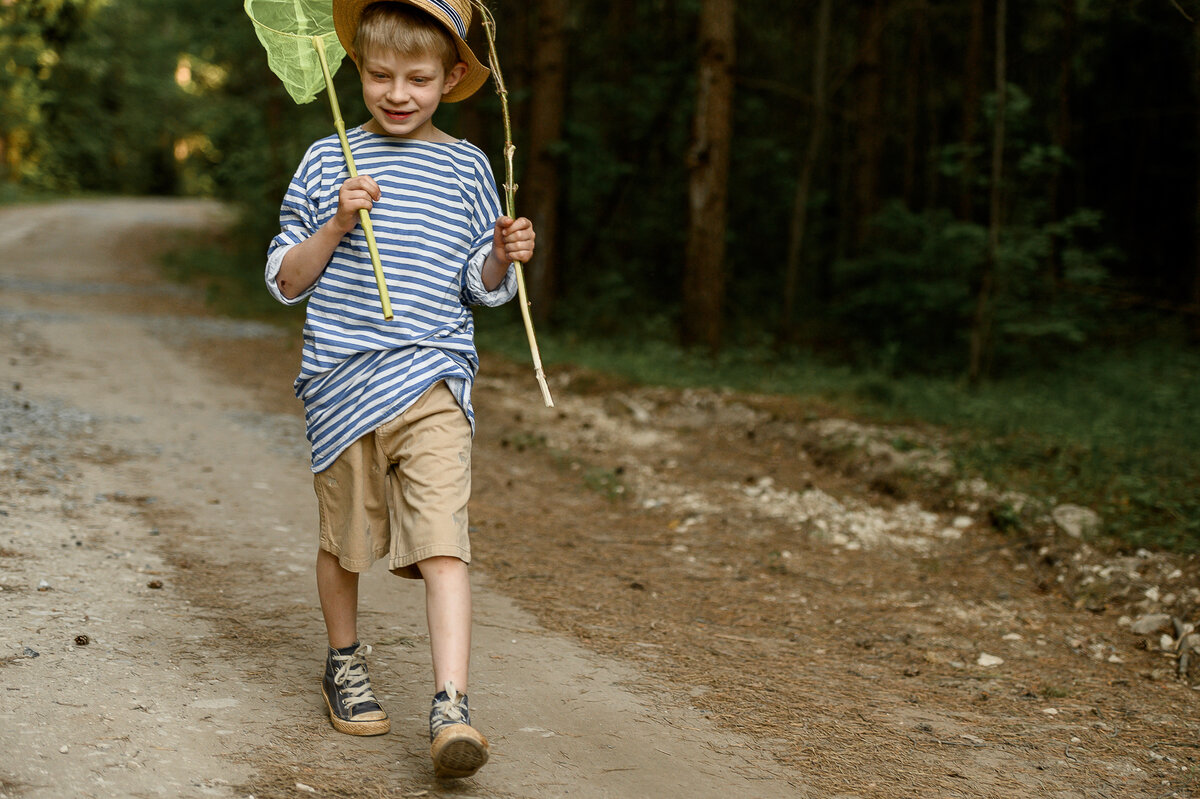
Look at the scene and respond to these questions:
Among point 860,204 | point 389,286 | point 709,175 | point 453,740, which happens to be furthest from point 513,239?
point 860,204

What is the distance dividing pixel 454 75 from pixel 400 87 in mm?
230

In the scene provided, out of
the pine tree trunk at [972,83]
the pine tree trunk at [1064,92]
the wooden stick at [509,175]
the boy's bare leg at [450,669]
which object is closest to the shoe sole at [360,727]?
the boy's bare leg at [450,669]

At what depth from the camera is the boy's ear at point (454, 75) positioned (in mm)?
3000

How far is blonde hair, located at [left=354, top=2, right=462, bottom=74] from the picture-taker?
9.27 feet

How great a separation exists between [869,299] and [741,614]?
35.1ft

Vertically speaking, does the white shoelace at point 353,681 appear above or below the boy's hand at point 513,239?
below

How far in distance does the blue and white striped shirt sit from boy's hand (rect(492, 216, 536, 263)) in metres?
0.12

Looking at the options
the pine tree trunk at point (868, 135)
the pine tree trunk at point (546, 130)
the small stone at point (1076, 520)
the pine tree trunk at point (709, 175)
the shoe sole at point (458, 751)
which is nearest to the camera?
the shoe sole at point (458, 751)

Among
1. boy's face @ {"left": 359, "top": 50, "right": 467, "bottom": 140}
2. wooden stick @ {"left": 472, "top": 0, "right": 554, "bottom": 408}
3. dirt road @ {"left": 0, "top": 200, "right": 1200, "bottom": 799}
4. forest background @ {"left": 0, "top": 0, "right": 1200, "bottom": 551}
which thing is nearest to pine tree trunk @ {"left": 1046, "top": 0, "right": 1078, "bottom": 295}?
forest background @ {"left": 0, "top": 0, "right": 1200, "bottom": 551}

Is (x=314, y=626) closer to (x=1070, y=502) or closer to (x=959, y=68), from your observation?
(x=1070, y=502)

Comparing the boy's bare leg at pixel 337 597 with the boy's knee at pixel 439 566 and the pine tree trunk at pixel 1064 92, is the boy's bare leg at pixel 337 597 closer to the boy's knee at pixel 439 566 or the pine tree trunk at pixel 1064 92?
the boy's knee at pixel 439 566

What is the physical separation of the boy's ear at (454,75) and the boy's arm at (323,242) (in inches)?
16.4

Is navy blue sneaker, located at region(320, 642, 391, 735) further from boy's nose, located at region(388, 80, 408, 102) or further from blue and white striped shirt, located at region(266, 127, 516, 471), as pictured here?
boy's nose, located at region(388, 80, 408, 102)

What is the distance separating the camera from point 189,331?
41.9ft
